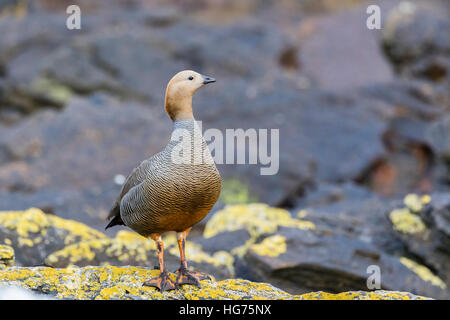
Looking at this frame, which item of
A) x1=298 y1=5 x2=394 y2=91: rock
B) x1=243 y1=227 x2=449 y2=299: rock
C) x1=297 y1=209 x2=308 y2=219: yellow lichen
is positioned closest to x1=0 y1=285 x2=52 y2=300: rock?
x1=243 y1=227 x2=449 y2=299: rock

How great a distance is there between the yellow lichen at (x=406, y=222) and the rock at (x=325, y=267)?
30.6 inches

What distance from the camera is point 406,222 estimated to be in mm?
8727

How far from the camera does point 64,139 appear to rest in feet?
46.1

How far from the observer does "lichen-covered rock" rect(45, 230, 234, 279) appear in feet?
23.8

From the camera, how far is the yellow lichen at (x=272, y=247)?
25.2 feet

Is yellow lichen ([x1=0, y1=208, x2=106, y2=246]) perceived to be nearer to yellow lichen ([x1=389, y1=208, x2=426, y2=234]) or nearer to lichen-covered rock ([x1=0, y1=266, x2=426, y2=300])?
lichen-covered rock ([x1=0, y1=266, x2=426, y2=300])

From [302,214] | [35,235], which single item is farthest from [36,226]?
[302,214]

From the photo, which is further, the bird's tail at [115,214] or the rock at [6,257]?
the bird's tail at [115,214]

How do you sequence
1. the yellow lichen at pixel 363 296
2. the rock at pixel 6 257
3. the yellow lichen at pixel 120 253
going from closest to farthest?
the yellow lichen at pixel 363 296 < the rock at pixel 6 257 < the yellow lichen at pixel 120 253

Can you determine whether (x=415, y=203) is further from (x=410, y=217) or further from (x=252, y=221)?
(x=252, y=221)

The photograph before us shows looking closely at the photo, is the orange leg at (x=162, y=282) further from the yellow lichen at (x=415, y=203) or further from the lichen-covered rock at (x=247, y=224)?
the yellow lichen at (x=415, y=203)

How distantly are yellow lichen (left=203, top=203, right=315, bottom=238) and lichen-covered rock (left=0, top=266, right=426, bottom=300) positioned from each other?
10.2ft

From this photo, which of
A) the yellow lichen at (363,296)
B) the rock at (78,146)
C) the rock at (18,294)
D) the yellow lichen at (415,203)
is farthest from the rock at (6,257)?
the rock at (78,146)

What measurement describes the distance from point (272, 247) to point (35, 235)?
296 centimetres
